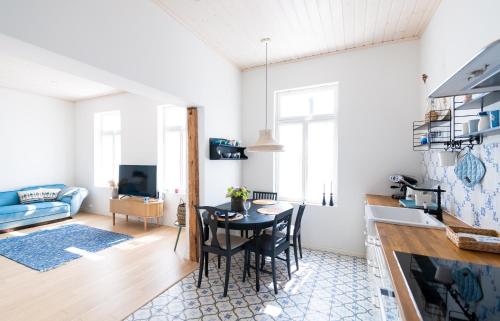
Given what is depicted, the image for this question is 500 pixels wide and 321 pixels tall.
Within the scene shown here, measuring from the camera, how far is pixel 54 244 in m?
3.87

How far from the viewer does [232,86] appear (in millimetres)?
4035

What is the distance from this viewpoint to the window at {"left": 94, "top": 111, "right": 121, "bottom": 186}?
5922 mm

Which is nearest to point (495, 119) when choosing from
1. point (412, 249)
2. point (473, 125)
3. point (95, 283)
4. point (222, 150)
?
point (473, 125)

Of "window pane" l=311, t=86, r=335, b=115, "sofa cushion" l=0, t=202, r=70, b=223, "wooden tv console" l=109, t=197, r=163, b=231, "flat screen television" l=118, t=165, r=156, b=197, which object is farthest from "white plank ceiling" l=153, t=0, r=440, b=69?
"sofa cushion" l=0, t=202, r=70, b=223

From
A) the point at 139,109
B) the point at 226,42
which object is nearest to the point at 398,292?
the point at 226,42

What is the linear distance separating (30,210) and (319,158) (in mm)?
5771

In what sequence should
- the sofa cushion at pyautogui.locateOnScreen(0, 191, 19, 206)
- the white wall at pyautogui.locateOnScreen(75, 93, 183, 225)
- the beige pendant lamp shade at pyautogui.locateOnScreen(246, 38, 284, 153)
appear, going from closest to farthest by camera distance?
the beige pendant lamp shade at pyautogui.locateOnScreen(246, 38, 284, 153) < the sofa cushion at pyautogui.locateOnScreen(0, 191, 19, 206) < the white wall at pyautogui.locateOnScreen(75, 93, 183, 225)

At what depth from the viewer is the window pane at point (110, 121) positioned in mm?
5908

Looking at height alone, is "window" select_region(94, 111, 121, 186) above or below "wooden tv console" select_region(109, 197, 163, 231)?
above

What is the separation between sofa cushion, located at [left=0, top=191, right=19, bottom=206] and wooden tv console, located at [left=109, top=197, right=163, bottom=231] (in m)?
2.02

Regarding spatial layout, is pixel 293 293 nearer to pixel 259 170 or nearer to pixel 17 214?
pixel 259 170

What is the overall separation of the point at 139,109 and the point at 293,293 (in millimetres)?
4841

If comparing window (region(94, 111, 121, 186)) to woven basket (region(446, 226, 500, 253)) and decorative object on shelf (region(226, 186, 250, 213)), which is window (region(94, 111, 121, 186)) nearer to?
decorative object on shelf (region(226, 186, 250, 213))

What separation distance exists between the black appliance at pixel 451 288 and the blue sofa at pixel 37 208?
6351mm
